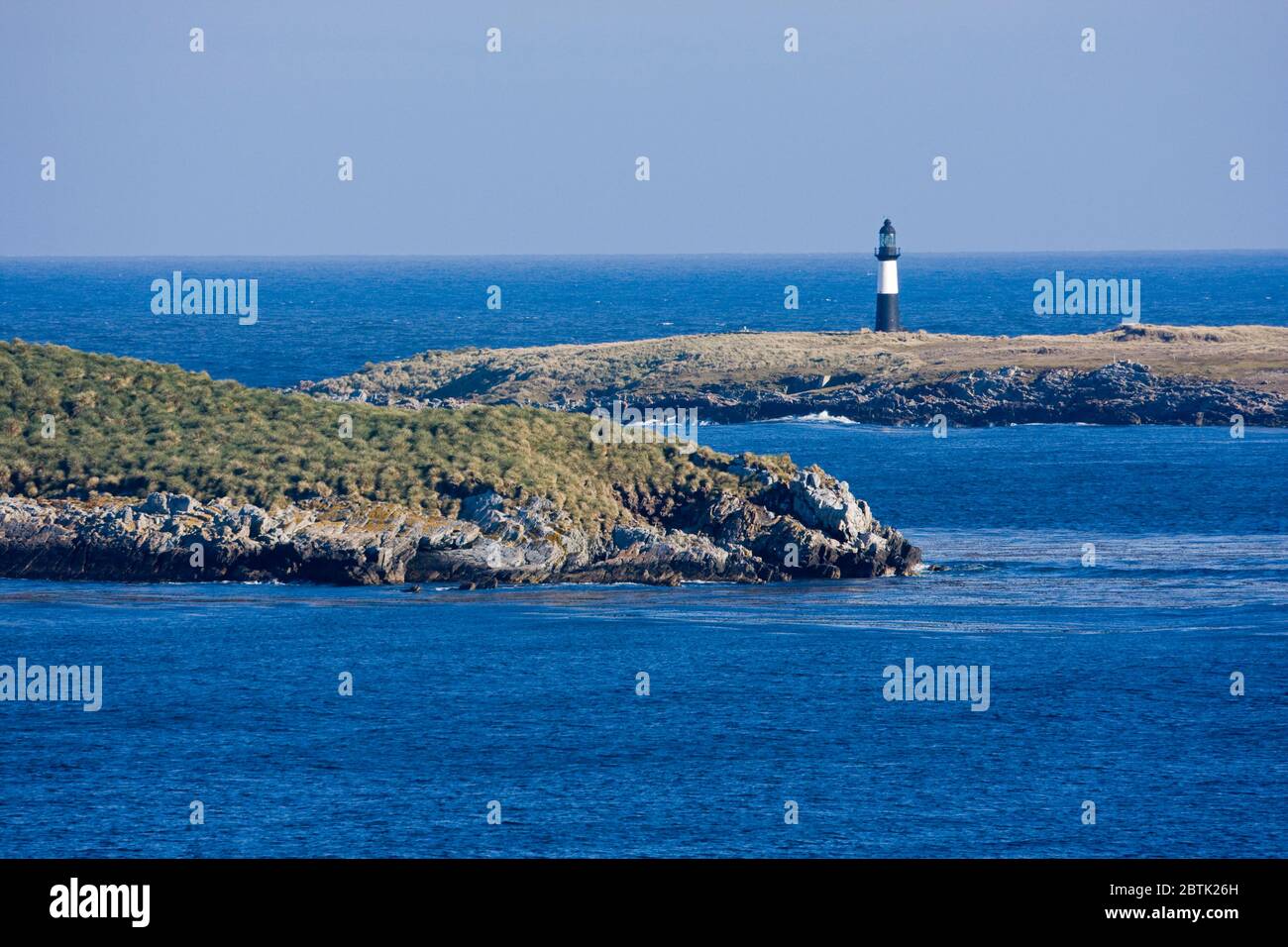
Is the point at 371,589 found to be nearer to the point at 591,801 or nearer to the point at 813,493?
the point at 813,493

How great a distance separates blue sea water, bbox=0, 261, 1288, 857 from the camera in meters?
→ 32.8

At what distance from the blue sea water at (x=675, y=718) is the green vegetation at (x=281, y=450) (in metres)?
5.28

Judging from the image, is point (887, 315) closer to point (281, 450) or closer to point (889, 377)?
point (889, 377)

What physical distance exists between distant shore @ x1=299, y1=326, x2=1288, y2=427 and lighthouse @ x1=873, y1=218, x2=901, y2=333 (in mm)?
1851

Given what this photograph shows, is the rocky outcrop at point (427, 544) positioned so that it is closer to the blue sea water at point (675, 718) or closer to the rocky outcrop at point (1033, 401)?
the blue sea water at point (675, 718)

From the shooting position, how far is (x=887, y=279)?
140500 millimetres

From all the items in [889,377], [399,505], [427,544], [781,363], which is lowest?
[427,544]

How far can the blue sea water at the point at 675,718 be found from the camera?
32.8 m

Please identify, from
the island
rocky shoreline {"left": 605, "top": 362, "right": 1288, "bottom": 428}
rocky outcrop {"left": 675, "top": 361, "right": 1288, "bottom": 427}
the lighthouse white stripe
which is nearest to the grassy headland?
rocky shoreline {"left": 605, "top": 362, "right": 1288, "bottom": 428}

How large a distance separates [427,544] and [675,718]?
18.4 meters

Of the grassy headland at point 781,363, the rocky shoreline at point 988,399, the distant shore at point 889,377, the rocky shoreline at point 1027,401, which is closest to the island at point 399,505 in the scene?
the distant shore at point 889,377

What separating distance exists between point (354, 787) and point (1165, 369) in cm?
10492

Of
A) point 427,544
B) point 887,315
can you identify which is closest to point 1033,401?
point 887,315

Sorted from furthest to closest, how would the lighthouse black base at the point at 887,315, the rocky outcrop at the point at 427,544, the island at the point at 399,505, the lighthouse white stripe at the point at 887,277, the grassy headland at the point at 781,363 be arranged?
1. the lighthouse black base at the point at 887,315
2. the lighthouse white stripe at the point at 887,277
3. the grassy headland at the point at 781,363
4. the island at the point at 399,505
5. the rocky outcrop at the point at 427,544
